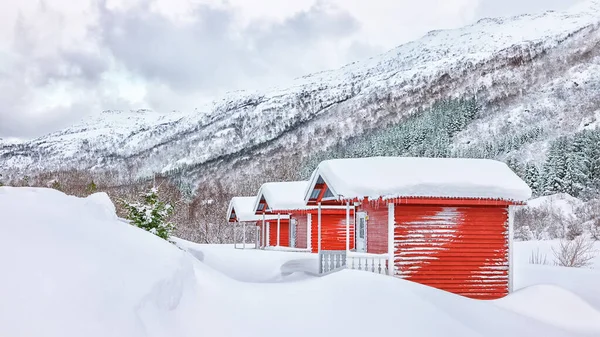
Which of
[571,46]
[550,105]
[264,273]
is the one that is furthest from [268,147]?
[264,273]

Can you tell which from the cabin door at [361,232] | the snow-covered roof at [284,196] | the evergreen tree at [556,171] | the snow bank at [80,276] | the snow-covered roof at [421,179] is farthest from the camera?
the evergreen tree at [556,171]

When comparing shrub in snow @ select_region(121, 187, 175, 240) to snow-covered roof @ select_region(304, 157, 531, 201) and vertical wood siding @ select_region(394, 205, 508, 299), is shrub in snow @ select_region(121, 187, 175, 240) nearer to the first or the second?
snow-covered roof @ select_region(304, 157, 531, 201)

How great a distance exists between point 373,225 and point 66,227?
462 inches

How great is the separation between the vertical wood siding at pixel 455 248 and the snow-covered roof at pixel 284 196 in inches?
420

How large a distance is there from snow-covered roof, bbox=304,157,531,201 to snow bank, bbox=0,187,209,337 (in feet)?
23.1

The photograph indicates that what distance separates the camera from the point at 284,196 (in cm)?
2808

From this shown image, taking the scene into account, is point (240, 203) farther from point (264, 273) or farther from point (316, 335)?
point (316, 335)

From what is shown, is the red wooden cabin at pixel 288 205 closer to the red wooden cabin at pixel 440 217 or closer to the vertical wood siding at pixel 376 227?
the vertical wood siding at pixel 376 227

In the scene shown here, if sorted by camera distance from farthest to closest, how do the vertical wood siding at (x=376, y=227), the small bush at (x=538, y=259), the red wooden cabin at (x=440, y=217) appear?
1. the small bush at (x=538, y=259)
2. the vertical wood siding at (x=376, y=227)
3. the red wooden cabin at (x=440, y=217)

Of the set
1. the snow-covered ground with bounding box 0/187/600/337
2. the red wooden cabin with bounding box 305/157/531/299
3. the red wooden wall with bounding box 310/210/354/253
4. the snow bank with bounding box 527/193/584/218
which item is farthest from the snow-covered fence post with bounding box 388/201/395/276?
the snow bank with bounding box 527/193/584/218

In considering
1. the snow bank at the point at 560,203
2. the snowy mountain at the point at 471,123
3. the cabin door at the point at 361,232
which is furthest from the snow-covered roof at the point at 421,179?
the snowy mountain at the point at 471,123

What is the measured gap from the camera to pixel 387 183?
1541 cm

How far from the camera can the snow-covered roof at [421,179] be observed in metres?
15.3

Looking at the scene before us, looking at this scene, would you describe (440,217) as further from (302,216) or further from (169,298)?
(302,216)
